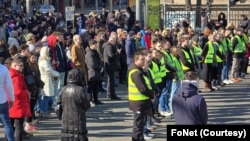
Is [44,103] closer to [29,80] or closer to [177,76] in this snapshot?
[29,80]

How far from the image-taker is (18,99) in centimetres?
1262

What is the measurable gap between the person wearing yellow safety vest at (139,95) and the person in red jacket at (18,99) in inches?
75.2

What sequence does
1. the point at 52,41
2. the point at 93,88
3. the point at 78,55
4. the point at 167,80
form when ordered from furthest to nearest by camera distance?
the point at 93,88
the point at 78,55
the point at 52,41
the point at 167,80

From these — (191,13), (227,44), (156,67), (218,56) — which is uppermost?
(191,13)

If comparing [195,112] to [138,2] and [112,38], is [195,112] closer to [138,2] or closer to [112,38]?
[112,38]

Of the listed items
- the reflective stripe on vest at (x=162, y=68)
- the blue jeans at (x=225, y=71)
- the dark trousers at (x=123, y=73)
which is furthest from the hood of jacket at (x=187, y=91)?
the blue jeans at (x=225, y=71)

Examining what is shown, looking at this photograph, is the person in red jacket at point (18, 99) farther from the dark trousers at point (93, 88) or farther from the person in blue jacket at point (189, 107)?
the dark trousers at point (93, 88)

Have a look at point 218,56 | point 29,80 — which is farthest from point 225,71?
point 29,80

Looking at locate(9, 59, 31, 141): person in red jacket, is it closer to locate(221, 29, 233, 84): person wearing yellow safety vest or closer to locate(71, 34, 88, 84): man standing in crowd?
locate(71, 34, 88, 84): man standing in crowd

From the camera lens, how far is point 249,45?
83.5 ft

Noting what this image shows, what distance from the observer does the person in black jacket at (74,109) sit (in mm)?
10656

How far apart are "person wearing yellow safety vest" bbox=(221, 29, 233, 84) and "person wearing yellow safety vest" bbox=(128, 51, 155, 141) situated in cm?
956

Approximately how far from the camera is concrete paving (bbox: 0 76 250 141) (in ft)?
46.1

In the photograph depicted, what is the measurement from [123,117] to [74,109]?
5624 millimetres
